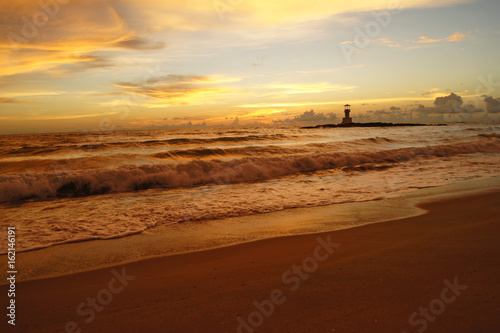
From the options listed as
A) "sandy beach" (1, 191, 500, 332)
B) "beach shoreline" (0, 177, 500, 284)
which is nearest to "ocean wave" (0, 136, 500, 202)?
"beach shoreline" (0, 177, 500, 284)

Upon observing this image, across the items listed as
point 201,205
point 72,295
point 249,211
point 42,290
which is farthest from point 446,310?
point 201,205

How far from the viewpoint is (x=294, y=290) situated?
10.4ft

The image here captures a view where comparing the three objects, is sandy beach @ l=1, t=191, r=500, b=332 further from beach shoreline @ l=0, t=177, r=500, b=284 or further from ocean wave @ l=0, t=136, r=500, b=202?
ocean wave @ l=0, t=136, r=500, b=202

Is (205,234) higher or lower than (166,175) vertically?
lower

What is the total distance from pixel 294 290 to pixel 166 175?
9730mm

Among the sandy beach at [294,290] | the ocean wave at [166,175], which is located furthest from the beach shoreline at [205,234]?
the ocean wave at [166,175]

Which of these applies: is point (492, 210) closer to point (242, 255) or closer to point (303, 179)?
point (242, 255)

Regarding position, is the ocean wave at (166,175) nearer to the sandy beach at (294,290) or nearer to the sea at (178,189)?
the sea at (178,189)

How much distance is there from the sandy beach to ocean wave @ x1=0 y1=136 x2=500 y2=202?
25.3 feet

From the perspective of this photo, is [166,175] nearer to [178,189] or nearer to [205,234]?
[178,189]

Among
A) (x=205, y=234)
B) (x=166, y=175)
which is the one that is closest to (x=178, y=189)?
(x=166, y=175)

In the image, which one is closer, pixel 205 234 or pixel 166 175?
pixel 205 234

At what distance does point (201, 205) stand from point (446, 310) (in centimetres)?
607

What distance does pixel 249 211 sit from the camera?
23.3 ft
